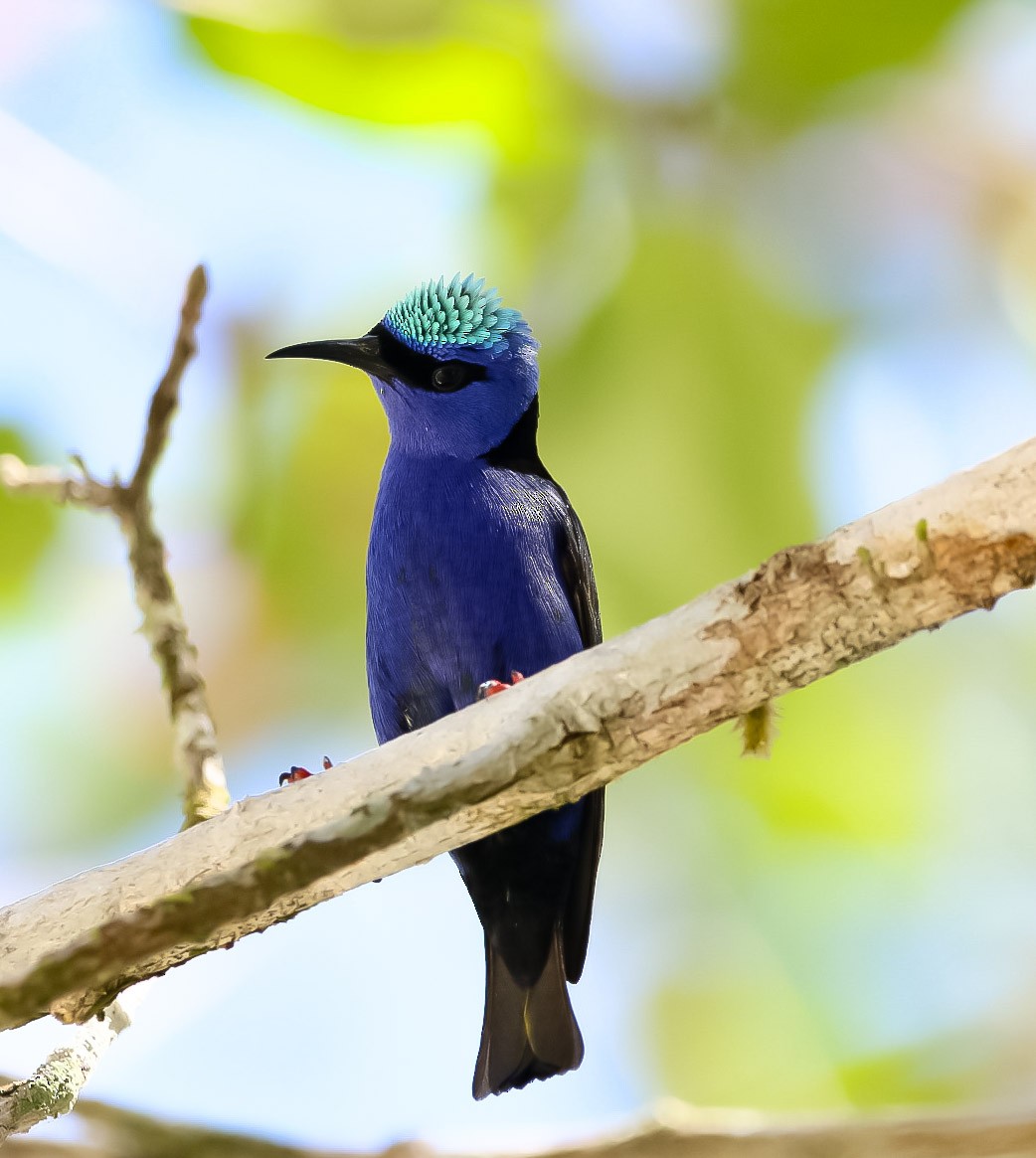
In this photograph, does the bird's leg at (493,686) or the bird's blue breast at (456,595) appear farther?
the bird's blue breast at (456,595)

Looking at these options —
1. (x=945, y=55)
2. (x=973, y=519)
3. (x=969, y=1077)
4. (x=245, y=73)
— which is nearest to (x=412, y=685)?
(x=973, y=519)

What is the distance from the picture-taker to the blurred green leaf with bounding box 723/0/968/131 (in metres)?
6.18

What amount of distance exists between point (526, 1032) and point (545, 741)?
221 centimetres

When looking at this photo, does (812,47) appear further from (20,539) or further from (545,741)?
(545,741)

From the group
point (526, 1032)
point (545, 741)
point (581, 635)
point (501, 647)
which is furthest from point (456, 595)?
point (545, 741)

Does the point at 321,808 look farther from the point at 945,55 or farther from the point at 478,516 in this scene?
the point at 945,55

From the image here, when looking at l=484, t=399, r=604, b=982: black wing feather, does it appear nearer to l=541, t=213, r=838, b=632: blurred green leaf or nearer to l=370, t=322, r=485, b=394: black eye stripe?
l=370, t=322, r=485, b=394: black eye stripe

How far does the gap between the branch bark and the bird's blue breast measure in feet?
4.63

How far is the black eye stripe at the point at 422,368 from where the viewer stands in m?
5.12

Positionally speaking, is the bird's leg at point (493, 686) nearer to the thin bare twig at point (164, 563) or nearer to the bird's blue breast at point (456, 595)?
the bird's blue breast at point (456, 595)

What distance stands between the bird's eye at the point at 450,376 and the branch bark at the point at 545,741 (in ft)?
7.21

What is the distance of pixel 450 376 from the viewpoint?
16.8 ft

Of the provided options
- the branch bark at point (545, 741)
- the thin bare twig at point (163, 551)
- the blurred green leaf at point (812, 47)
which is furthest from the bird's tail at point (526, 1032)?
the blurred green leaf at point (812, 47)

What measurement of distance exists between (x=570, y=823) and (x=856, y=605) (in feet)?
6.85
